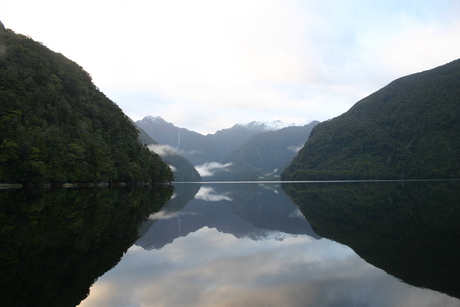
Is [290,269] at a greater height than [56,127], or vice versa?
[56,127]

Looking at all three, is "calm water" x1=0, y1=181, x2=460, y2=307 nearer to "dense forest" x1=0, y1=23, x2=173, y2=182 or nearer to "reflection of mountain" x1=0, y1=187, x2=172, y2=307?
"reflection of mountain" x1=0, y1=187, x2=172, y2=307

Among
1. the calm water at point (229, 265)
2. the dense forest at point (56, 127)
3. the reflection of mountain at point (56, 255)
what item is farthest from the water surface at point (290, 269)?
the dense forest at point (56, 127)

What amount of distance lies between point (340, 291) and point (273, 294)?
1.74 metres

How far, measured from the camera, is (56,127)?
75562 mm

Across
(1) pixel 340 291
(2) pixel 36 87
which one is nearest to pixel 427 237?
(1) pixel 340 291

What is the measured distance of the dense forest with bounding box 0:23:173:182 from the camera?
59969mm

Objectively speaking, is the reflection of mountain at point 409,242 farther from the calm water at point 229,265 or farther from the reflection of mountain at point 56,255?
the reflection of mountain at point 56,255

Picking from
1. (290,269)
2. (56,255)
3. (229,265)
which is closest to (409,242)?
(290,269)

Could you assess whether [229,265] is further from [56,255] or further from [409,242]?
[409,242]

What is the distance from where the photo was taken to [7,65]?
77.4m

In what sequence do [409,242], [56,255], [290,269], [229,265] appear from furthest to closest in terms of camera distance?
1. [409,242]
2. [56,255]
3. [229,265]
4. [290,269]

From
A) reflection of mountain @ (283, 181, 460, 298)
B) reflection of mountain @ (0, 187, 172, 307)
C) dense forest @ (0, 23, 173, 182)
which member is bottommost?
reflection of mountain @ (283, 181, 460, 298)

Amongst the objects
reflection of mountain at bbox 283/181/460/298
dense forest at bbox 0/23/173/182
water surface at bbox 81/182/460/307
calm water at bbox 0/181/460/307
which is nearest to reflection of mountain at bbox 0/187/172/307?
calm water at bbox 0/181/460/307

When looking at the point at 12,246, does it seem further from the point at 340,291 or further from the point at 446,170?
the point at 446,170
